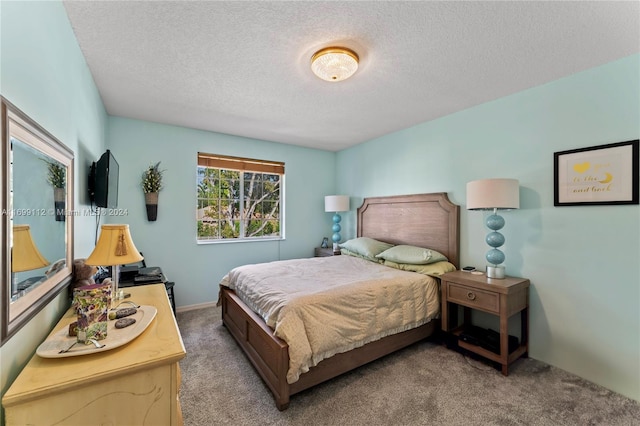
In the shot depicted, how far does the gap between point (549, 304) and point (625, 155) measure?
1286mm

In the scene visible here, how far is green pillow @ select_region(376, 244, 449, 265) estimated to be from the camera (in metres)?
2.88

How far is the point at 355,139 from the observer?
417cm

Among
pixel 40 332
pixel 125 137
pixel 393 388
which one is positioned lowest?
pixel 393 388

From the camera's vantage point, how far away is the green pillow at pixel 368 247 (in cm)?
346

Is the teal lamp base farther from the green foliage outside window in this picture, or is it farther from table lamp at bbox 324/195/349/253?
the green foliage outside window

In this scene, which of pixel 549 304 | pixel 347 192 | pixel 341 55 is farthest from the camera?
pixel 347 192

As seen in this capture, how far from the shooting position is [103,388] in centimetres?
96

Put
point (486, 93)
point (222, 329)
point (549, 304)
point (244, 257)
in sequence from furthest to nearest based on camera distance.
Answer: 1. point (244, 257)
2. point (222, 329)
3. point (486, 93)
4. point (549, 304)

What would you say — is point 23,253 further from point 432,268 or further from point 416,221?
point 416,221

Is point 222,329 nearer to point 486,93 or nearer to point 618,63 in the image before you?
point 486,93

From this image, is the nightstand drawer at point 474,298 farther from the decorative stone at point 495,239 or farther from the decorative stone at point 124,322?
the decorative stone at point 124,322

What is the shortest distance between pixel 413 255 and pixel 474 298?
0.74 meters

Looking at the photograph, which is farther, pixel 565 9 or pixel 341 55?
pixel 341 55

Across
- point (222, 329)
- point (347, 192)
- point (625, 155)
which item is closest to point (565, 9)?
point (625, 155)
